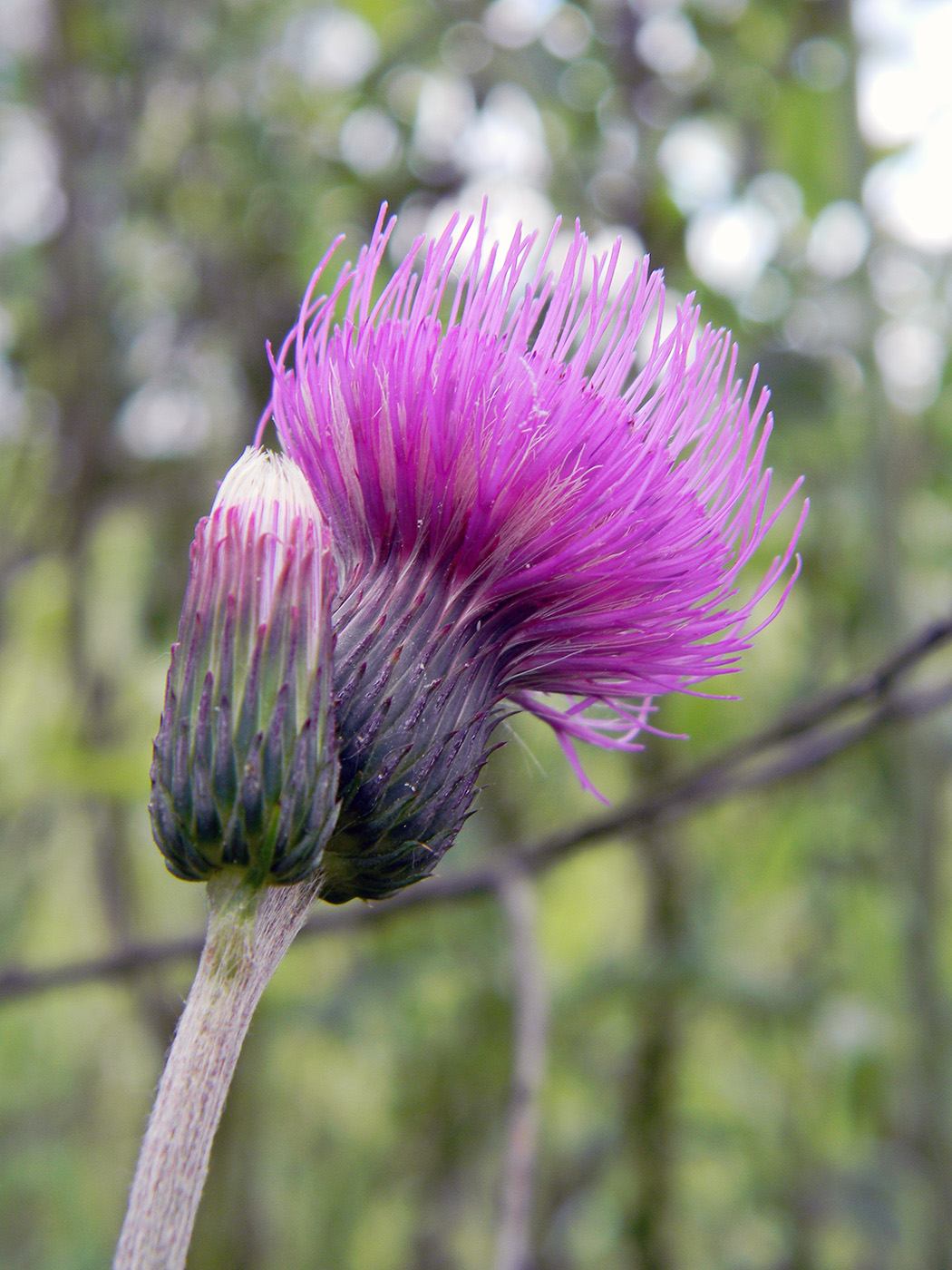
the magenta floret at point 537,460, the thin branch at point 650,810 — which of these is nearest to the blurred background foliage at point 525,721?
the thin branch at point 650,810

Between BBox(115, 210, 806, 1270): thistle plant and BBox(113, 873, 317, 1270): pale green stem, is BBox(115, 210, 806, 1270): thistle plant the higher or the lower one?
the higher one

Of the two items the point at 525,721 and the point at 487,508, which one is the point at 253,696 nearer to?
the point at 487,508

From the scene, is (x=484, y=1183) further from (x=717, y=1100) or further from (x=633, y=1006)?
(x=633, y=1006)

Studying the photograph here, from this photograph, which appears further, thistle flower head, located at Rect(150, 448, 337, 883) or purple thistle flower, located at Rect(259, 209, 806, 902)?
purple thistle flower, located at Rect(259, 209, 806, 902)

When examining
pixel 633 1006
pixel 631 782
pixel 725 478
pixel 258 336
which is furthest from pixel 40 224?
pixel 725 478

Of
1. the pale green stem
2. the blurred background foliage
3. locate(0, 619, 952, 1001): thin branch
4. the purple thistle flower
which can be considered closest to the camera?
the pale green stem

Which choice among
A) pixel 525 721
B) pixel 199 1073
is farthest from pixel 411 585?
pixel 525 721

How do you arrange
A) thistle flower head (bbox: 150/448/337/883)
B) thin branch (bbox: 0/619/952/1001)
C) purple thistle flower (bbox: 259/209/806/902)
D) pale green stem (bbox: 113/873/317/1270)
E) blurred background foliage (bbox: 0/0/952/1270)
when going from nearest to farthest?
1. pale green stem (bbox: 113/873/317/1270)
2. thistle flower head (bbox: 150/448/337/883)
3. purple thistle flower (bbox: 259/209/806/902)
4. thin branch (bbox: 0/619/952/1001)
5. blurred background foliage (bbox: 0/0/952/1270)

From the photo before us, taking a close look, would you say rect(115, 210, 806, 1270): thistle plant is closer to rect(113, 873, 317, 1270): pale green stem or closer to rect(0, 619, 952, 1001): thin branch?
rect(113, 873, 317, 1270): pale green stem

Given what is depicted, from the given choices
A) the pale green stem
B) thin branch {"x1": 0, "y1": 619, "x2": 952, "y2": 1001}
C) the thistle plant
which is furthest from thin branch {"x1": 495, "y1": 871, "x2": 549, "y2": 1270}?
the pale green stem
